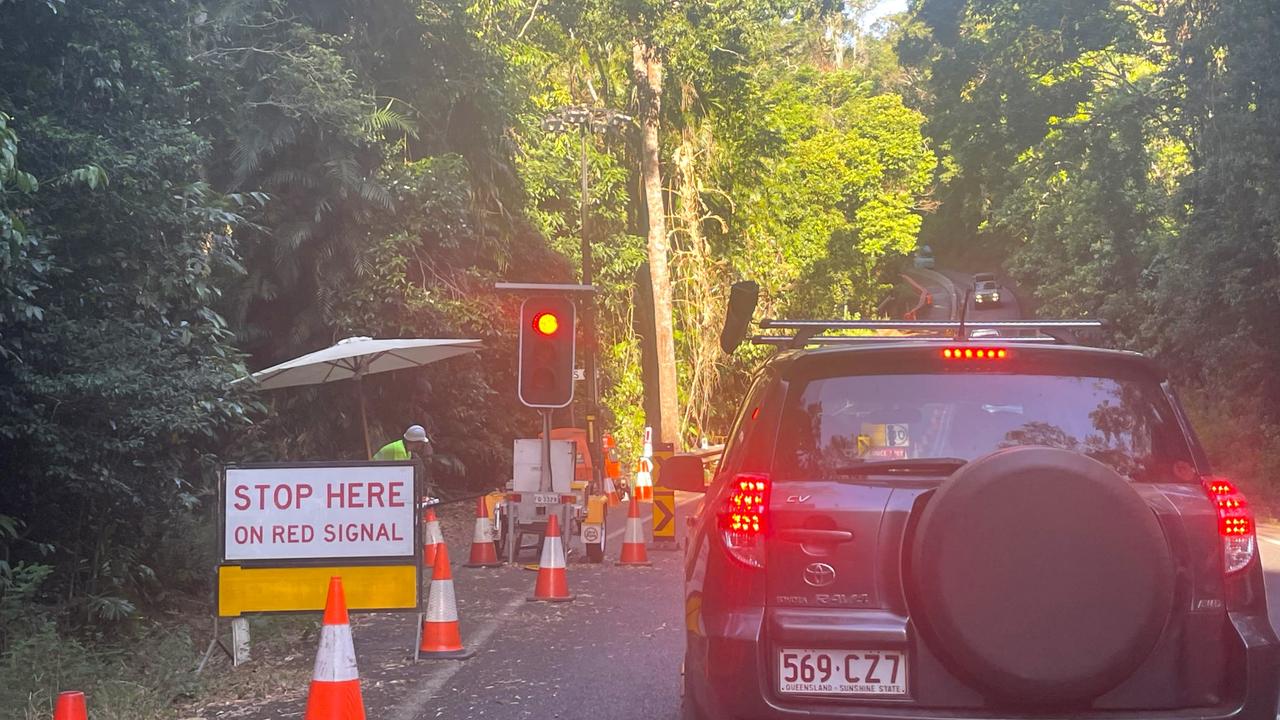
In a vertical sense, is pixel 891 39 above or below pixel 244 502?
above

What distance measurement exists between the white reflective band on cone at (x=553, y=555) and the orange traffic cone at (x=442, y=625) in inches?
105

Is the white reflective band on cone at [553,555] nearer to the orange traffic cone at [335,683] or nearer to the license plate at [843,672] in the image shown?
the orange traffic cone at [335,683]

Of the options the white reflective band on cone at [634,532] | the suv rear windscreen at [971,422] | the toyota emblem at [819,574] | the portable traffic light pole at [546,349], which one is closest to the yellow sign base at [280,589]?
the suv rear windscreen at [971,422]

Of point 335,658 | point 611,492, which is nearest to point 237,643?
point 335,658

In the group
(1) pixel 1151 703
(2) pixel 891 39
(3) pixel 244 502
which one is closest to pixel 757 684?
(1) pixel 1151 703

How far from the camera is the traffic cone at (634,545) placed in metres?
15.2

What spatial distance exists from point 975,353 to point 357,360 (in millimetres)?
13060

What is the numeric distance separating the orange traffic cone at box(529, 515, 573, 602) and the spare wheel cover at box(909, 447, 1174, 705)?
8.27 m

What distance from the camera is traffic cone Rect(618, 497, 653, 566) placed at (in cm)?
1520

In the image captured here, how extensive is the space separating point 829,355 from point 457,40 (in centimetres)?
2112

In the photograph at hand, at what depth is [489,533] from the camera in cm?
1592

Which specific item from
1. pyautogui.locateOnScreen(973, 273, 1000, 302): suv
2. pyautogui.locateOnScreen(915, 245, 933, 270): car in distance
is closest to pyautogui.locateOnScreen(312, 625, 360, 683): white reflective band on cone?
pyautogui.locateOnScreen(915, 245, 933, 270): car in distance

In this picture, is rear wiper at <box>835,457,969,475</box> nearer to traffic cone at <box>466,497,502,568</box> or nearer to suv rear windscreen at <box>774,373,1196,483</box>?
suv rear windscreen at <box>774,373,1196,483</box>

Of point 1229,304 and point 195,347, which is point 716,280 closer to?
point 1229,304
